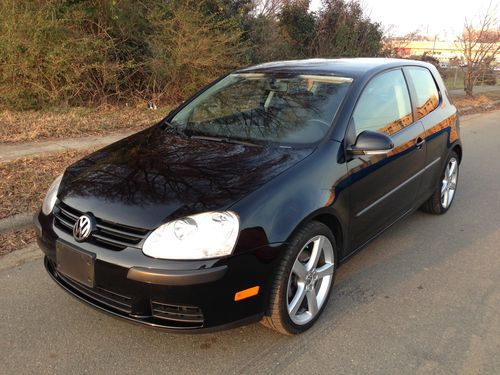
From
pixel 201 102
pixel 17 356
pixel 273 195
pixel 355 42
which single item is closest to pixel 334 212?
pixel 273 195

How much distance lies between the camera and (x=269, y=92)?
358cm

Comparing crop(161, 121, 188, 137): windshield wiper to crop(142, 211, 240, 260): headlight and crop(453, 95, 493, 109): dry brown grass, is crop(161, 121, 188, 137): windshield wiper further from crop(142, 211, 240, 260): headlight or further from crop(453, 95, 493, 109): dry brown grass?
crop(453, 95, 493, 109): dry brown grass

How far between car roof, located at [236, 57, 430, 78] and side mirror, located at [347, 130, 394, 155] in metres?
0.64

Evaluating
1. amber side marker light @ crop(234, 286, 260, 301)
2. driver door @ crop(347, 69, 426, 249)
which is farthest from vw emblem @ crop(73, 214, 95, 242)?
driver door @ crop(347, 69, 426, 249)

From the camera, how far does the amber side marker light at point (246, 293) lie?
2334 millimetres

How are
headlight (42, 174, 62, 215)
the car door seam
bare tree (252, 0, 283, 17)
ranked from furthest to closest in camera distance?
1. bare tree (252, 0, 283, 17)
2. the car door seam
3. headlight (42, 174, 62, 215)

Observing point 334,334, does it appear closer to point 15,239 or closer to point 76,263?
point 76,263

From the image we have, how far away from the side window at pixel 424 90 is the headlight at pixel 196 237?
7.98 feet

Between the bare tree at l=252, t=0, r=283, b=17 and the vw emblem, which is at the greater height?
the bare tree at l=252, t=0, r=283, b=17

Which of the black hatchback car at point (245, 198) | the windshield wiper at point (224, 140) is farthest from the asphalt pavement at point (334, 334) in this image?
the windshield wiper at point (224, 140)

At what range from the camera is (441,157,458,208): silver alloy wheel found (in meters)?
4.74

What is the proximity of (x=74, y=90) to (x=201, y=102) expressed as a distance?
20.7 feet

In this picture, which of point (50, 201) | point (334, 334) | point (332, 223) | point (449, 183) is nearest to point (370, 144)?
point (332, 223)

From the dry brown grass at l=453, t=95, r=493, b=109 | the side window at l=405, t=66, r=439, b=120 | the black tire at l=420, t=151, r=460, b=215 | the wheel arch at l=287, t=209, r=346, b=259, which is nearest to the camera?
the wheel arch at l=287, t=209, r=346, b=259
